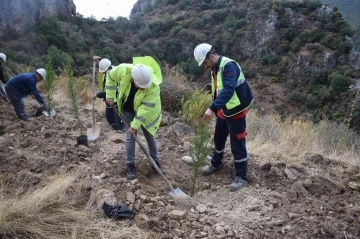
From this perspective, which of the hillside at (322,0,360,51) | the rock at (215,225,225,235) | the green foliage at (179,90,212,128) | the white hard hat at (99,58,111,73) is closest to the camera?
the rock at (215,225,225,235)

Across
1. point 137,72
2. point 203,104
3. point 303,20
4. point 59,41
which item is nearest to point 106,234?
point 137,72

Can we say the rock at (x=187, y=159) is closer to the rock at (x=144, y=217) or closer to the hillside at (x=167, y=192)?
the hillside at (x=167, y=192)

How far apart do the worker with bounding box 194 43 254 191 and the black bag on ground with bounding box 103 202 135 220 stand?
3.85 feet

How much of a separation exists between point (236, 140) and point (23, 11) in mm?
33530

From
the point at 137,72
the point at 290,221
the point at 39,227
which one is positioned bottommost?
the point at 290,221

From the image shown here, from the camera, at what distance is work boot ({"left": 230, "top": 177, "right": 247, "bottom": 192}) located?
3572 millimetres

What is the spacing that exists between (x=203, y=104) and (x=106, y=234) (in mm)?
4049

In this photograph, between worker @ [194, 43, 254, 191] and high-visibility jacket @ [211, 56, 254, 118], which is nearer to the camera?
worker @ [194, 43, 254, 191]

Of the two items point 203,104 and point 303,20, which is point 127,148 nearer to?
point 203,104

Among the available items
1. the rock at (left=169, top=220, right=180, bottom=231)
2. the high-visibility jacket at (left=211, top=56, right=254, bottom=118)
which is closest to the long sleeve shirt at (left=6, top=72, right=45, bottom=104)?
the high-visibility jacket at (left=211, top=56, right=254, bottom=118)

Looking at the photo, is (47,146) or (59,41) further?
(59,41)

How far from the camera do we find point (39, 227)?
2416mm

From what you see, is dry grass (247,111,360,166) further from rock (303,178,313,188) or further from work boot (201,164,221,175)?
work boot (201,164,221,175)

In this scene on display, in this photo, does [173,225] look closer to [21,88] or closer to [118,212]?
[118,212]
